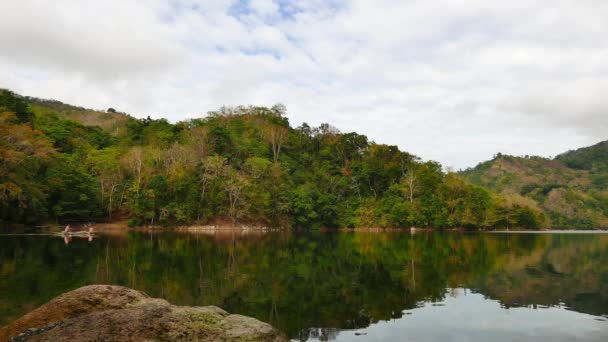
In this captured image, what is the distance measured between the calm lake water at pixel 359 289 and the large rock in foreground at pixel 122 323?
443 centimetres

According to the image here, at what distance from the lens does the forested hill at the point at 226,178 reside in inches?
2026

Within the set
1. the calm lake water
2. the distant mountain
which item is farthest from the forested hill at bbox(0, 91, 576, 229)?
the distant mountain

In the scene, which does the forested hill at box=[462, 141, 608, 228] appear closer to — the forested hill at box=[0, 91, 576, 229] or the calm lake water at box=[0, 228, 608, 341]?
the forested hill at box=[0, 91, 576, 229]

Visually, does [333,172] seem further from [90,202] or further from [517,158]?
[517,158]

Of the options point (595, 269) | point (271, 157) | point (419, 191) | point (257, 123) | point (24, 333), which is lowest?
point (595, 269)

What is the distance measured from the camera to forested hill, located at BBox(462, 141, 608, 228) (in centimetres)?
10729

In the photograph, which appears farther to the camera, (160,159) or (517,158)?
(517,158)

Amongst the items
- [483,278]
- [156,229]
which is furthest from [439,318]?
[156,229]

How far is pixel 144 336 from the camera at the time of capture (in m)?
5.23

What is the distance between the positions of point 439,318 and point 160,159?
58671 millimetres

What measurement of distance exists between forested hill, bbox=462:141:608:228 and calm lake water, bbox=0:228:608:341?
79.4m

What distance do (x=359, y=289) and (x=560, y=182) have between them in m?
145

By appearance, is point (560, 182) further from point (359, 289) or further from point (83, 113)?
point (83, 113)

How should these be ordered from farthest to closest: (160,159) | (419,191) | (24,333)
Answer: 1. (419,191)
2. (160,159)
3. (24,333)
